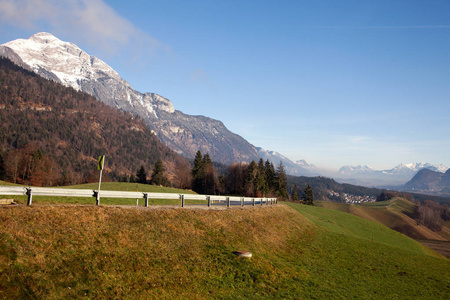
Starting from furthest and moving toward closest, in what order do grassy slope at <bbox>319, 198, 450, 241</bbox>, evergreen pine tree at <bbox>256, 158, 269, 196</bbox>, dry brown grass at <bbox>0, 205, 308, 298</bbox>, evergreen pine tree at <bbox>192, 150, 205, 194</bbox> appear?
grassy slope at <bbox>319, 198, 450, 241</bbox> < evergreen pine tree at <bbox>192, 150, 205, 194</bbox> < evergreen pine tree at <bbox>256, 158, 269, 196</bbox> < dry brown grass at <bbox>0, 205, 308, 298</bbox>

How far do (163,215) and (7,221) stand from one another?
350 inches

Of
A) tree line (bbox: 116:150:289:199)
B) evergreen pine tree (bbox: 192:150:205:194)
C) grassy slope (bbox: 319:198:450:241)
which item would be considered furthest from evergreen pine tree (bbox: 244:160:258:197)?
grassy slope (bbox: 319:198:450:241)

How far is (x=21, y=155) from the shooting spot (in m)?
100

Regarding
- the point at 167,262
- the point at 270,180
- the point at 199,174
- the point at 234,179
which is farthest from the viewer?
the point at 234,179

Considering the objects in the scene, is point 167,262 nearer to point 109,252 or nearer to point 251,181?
point 109,252

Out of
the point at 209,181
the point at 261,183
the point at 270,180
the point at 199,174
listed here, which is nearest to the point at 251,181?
the point at 261,183

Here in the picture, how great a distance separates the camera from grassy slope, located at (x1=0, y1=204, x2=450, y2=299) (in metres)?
10.1

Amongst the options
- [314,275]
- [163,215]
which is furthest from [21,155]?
[314,275]

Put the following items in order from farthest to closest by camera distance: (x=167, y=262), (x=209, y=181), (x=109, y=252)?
(x=209, y=181)
(x=167, y=262)
(x=109, y=252)

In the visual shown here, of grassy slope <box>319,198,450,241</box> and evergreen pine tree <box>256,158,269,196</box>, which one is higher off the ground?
evergreen pine tree <box>256,158,269,196</box>

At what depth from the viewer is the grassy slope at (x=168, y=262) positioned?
10141mm

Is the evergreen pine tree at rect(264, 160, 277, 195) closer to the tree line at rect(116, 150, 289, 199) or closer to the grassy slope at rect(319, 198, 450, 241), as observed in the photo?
the tree line at rect(116, 150, 289, 199)

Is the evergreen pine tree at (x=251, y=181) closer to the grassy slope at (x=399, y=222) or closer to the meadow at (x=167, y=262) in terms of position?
the meadow at (x=167, y=262)

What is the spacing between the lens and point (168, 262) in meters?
14.0
